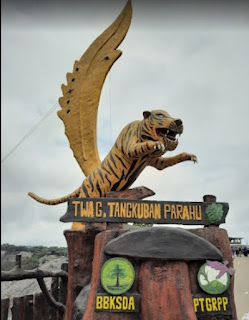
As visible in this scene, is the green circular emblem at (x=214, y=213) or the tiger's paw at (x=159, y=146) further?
the tiger's paw at (x=159, y=146)

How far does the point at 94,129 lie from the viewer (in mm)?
6512

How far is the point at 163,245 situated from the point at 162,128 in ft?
6.22

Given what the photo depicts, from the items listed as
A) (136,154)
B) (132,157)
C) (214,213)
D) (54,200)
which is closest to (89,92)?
(132,157)

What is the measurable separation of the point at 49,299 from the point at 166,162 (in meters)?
2.84

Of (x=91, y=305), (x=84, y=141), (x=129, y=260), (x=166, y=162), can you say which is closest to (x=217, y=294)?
(x=129, y=260)

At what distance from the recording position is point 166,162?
592 centimetres

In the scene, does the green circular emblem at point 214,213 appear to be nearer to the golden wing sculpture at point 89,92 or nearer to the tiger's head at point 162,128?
the tiger's head at point 162,128

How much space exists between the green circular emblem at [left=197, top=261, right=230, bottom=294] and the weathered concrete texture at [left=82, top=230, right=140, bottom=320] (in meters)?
0.84

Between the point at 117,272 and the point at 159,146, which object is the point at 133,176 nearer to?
the point at 159,146

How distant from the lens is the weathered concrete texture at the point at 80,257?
4723 mm

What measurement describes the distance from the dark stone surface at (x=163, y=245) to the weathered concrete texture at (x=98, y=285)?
4.3 inches

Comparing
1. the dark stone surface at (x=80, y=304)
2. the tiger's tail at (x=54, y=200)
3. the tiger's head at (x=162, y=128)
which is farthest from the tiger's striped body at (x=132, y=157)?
the dark stone surface at (x=80, y=304)

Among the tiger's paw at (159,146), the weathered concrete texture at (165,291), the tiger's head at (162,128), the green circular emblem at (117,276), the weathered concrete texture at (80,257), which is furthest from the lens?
the tiger's head at (162,128)

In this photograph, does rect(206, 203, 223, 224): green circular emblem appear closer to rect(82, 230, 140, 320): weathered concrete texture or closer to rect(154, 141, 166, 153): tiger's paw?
rect(154, 141, 166, 153): tiger's paw
